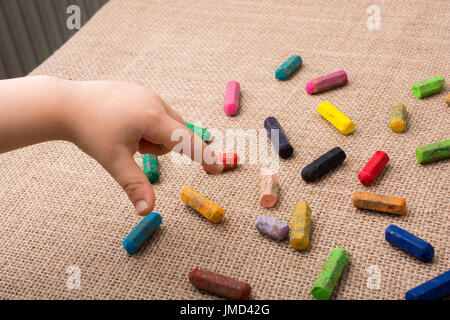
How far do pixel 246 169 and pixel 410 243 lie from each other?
1.23ft

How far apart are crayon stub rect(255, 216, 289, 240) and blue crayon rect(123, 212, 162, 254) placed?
0.66 feet

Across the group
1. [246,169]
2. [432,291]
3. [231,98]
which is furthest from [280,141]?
[432,291]

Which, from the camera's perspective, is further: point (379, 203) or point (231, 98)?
point (231, 98)

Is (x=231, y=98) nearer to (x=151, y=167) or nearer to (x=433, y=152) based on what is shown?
(x=151, y=167)

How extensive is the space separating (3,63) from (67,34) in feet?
1.10

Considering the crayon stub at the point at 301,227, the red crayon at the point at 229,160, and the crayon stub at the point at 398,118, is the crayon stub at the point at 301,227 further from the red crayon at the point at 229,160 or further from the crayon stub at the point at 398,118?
the crayon stub at the point at 398,118

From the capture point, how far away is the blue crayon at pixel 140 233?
0.89 m

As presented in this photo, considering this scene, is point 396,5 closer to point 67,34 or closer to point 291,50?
point 291,50

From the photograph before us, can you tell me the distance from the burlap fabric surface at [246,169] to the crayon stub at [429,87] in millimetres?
22

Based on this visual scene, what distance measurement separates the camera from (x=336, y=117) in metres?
1.11

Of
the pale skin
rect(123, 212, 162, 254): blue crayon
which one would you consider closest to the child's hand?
the pale skin

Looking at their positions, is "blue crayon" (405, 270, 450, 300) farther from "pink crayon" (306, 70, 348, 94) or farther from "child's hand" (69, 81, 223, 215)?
"pink crayon" (306, 70, 348, 94)

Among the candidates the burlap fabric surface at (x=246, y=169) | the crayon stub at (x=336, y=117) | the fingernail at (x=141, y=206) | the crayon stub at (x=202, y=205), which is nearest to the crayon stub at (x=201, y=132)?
the burlap fabric surface at (x=246, y=169)
